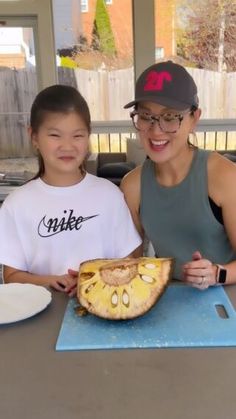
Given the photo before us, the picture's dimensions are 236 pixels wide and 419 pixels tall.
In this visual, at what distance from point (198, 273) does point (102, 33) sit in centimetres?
509

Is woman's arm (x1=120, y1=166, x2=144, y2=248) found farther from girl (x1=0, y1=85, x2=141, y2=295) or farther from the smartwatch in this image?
the smartwatch

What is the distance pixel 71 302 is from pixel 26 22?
517cm

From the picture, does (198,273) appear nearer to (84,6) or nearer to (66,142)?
(66,142)

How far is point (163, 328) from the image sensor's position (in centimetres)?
75

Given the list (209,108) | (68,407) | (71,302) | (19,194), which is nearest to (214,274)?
(71,302)

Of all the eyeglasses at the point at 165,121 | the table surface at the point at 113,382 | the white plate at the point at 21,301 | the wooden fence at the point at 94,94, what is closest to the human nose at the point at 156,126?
the eyeglasses at the point at 165,121

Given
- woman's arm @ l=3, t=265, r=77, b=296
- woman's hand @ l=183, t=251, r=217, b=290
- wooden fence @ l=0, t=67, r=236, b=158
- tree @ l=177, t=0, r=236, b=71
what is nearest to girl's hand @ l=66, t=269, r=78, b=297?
woman's arm @ l=3, t=265, r=77, b=296

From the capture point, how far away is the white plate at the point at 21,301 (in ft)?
2.64

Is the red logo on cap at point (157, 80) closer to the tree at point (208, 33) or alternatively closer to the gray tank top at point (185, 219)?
the gray tank top at point (185, 219)

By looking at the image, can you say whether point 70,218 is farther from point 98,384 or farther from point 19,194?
point 98,384

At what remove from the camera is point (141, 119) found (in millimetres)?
1124

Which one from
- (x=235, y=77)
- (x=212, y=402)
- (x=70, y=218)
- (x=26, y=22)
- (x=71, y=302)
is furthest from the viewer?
(x=235, y=77)

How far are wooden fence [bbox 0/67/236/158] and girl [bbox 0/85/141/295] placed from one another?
4467mm

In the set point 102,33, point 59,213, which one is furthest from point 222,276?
point 102,33
